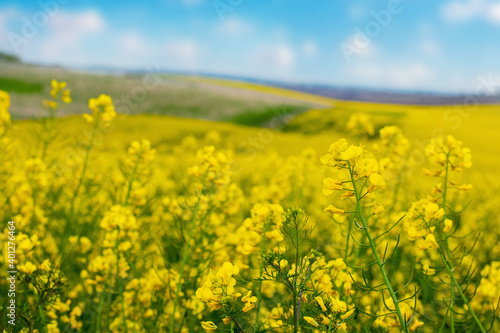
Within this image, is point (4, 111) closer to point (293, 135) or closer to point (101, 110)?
point (101, 110)

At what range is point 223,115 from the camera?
40.7m

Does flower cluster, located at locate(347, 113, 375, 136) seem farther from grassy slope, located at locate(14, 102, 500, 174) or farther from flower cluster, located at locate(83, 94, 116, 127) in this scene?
grassy slope, located at locate(14, 102, 500, 174)

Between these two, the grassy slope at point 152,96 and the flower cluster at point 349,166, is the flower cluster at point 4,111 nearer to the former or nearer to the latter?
the flower cluster at point 349,166

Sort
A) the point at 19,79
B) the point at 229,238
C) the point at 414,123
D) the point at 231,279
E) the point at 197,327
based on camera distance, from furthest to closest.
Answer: the point at 19,79, the point at 414,123, the point at 229,238, the point at 197,327, the point at 231,279

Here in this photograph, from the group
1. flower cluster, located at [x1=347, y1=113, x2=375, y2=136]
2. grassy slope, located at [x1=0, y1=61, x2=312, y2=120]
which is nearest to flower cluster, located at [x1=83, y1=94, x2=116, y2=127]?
flower cluster, located at [x1=347, y1=113, x2=375, y2=136]

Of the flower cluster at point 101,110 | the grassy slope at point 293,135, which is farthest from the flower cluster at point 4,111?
the grassy slope at point 293,135

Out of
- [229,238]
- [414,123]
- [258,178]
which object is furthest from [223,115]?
[229,238]

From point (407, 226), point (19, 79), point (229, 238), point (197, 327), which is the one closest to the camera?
point (407, 226)

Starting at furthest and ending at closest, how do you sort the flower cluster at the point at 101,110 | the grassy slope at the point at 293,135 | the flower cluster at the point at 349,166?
the grassy slope at the point at 293,135
the flower cluster at the point at 101,110
the flower cluster at the point at 349,166

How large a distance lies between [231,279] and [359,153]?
0.58 metres

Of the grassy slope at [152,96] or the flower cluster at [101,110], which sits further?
the grassy slope at [152,96]

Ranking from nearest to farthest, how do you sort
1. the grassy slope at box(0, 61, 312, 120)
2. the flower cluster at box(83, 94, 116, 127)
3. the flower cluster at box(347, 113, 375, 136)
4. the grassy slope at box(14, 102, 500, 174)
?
1. the flower cluster at box(83, 94, 116, 127)
2. the flower cluster at box(347, 113, 375, 136)
3. the grassy slope at box(14, 102, 500, 174)
4. the grassy slope at box(0, 61, 312, 120)

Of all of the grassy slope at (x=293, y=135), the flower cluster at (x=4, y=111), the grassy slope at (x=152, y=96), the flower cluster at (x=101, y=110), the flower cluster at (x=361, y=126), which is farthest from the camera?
the grassy slope at (x=152, y=96)

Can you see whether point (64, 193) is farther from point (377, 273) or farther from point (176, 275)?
point (377, 273)
